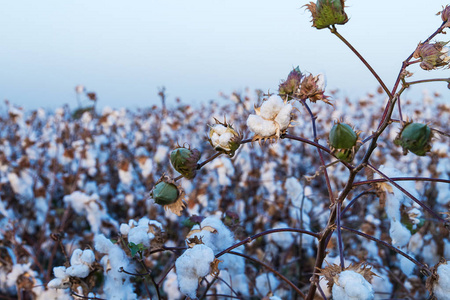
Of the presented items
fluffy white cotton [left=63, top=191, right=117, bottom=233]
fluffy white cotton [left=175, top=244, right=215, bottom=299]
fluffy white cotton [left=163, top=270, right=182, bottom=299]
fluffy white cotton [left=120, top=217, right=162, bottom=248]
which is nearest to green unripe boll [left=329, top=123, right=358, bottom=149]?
fluffy white cotton [left=175, top=244, right=215, bottom=299]

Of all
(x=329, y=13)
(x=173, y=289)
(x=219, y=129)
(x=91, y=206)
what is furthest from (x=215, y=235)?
(x=91, y=206)

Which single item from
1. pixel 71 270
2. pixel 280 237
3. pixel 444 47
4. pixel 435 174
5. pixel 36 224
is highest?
pixel 36 224

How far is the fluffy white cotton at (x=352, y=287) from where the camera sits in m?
0.57

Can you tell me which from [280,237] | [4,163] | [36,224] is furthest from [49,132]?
[280,237]

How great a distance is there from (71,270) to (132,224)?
0.55 feet

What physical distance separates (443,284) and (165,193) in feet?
1.64

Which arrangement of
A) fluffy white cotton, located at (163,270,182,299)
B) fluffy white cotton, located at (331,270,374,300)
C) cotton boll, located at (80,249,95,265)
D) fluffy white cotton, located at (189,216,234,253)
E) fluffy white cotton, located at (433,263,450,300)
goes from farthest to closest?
fluffy white cotton, located at (163,270,182,299) → cotton boll, located at (80,249,95,265) → fluffy white cotton, located at (189,216,234,253) → fluffy white cotton, located at (433,263,450,300) → fluffy white cotton, located at (331,270,374,300)

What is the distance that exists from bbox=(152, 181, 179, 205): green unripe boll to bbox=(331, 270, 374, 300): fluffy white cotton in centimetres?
33

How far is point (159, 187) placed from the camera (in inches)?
30.3

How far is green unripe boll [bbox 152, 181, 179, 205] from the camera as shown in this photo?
Result: 2.51ft

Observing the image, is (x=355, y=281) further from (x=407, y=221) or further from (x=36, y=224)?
(x=36, y=224)

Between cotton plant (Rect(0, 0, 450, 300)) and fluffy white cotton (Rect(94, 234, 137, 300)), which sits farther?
fluffy white cotton (Rect(94, 234, 137, 300))

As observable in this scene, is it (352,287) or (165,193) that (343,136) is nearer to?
(352,287)

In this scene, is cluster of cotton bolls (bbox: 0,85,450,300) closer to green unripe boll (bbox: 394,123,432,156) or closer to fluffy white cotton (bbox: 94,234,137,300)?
fluffy white cotton (bbox: 94,234,137,300)
